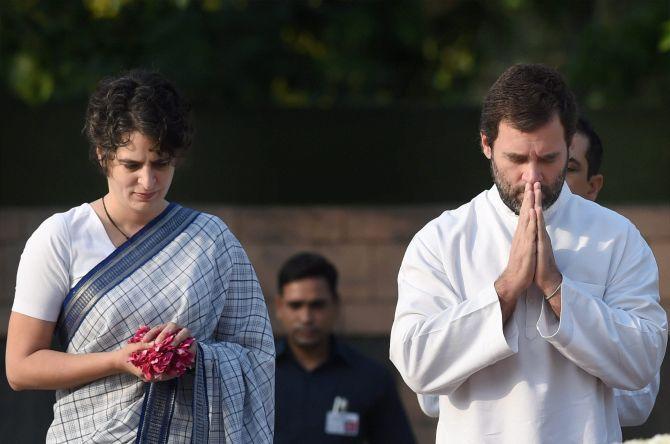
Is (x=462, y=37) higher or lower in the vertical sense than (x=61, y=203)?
higher

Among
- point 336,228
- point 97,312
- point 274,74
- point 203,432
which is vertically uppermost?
point 274,74

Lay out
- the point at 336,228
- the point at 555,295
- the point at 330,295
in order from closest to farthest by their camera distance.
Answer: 1. the point at 555,295
2. the point at 330,295
3. the point at 336,228

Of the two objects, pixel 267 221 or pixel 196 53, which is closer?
pixel 267 221

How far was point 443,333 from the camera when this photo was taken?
11.6 feet

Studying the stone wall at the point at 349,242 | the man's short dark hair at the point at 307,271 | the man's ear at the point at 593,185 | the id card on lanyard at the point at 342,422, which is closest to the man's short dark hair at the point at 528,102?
the man's ear at the point at 593,185

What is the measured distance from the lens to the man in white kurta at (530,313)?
3486 mm

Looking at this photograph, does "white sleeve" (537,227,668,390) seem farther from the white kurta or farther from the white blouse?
the white blouse

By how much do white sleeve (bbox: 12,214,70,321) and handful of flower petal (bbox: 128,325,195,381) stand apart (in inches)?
9.8

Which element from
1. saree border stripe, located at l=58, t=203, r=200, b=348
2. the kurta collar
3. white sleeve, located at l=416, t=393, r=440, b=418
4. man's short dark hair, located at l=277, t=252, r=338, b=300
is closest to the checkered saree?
saree border stripe, located at l=58, t=203, r=200, b=348

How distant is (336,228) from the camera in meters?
7.48

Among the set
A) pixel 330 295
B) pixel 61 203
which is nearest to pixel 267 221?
pixel 61 203

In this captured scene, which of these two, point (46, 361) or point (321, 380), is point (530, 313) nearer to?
point (46, 361)

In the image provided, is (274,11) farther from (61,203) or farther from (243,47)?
Answer: (61,203)

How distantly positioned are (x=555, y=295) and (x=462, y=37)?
275 inches
